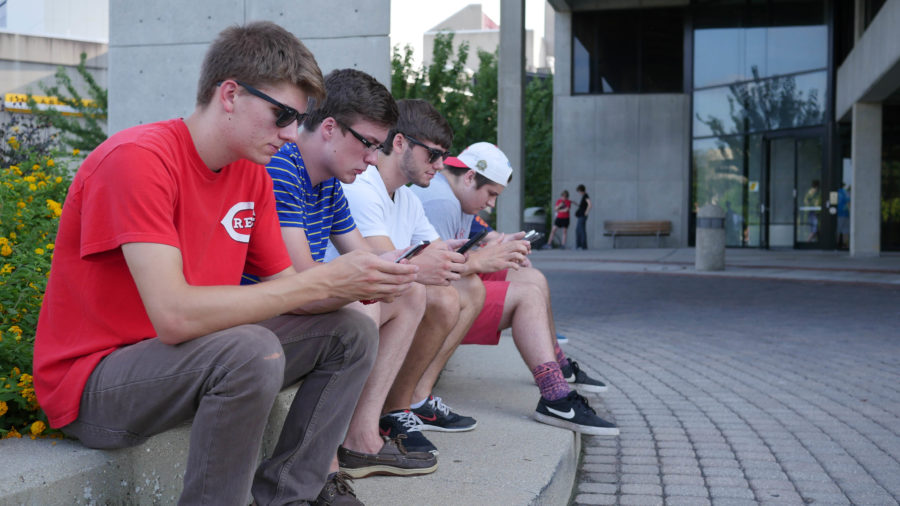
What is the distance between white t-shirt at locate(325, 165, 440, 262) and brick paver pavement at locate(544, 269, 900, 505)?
135 centimetres

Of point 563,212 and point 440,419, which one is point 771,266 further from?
point 440,419

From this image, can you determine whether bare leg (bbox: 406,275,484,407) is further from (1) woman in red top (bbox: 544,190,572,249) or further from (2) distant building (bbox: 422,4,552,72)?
(2) distant building (bbox: 422,4,552,72)

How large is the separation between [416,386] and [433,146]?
1146 mm

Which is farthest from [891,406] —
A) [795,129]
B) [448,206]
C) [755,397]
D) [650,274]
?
[795,129]

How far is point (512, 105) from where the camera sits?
16.9 meters

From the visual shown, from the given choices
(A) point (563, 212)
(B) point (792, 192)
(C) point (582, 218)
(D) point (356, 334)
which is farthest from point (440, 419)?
(C) point (582, 218)

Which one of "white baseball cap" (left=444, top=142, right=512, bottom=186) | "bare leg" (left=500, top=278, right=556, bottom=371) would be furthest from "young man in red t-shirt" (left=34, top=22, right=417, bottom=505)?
"white baseball cap" (left=444, top=142, right=512, bottom=186)

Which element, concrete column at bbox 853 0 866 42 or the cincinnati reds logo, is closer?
the cincinnati reds logo

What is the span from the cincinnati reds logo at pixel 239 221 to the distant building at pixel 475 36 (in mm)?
53458

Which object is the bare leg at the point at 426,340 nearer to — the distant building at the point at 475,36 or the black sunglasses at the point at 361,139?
the black sunglasses at the point at 361,139

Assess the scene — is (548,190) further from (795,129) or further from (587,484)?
(587,484)

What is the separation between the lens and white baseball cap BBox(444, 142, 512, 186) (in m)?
4.89

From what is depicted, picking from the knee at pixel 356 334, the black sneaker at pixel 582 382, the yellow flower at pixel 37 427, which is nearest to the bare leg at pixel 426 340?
the knee at pixel 356 334

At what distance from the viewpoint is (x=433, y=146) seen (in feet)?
13.8
